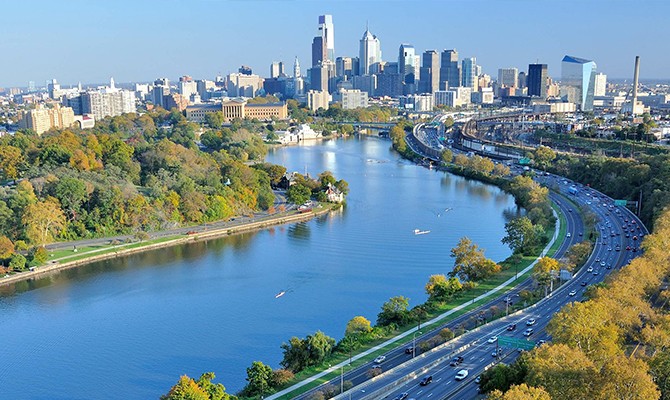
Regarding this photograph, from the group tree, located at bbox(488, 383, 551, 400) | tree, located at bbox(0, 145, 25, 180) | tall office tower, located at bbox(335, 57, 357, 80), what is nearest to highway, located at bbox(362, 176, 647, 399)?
tree, located at bbox(488, 383, 551, 400)

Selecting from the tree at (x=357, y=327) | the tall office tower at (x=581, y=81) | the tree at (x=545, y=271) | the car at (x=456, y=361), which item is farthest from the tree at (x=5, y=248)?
the tall office tower at (x=581, y=81)

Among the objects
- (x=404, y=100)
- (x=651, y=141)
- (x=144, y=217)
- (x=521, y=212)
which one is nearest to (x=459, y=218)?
(x=521, y=212)

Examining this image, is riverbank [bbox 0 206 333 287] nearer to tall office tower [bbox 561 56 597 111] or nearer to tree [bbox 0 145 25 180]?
tree [bbox 0 145 25 180]

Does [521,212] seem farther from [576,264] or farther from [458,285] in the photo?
[458,285]

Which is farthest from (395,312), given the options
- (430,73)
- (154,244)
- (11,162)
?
(430,73)

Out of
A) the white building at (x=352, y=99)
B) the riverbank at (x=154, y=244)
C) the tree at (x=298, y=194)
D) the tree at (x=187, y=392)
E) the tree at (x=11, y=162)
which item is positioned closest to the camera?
the tree at (x=187, y=392)

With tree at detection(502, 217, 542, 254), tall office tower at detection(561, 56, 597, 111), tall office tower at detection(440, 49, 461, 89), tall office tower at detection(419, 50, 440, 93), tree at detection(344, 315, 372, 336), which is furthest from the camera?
tall office tower at detection(440, 49, 461, 89)

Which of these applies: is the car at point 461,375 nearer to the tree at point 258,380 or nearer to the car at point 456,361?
the car at point 456,361
